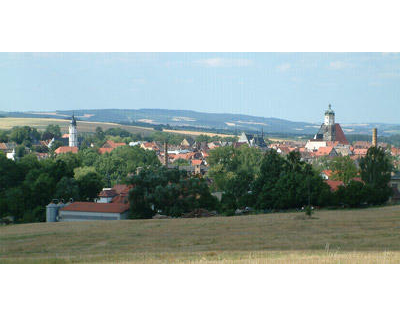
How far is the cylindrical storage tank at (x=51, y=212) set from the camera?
11.6m

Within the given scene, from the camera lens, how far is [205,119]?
9.78 m

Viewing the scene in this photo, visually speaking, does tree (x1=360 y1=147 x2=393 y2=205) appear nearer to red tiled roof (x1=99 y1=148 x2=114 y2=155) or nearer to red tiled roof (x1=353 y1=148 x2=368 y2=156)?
red tiled roof (x1=353 y1=148 x2=368 y2=156)

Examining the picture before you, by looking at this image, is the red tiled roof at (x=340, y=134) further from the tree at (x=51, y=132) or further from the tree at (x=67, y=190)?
the tree at (x=67, y=190)

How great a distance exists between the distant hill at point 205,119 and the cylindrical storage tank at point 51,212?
263 cm

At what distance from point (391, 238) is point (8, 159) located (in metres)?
10.5

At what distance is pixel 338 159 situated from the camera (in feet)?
43.3

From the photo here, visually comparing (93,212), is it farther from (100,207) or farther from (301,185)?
(301,185)

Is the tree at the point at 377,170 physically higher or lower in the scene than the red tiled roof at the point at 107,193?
higher

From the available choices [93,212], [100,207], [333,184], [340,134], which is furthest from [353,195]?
[93,212]

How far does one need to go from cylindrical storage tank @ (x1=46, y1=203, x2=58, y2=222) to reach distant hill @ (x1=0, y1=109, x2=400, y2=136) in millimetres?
2634

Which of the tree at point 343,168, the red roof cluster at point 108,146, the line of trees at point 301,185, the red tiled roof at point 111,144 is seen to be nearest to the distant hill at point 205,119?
the line of trees at point 301,185
